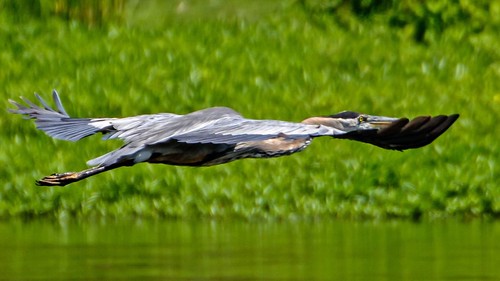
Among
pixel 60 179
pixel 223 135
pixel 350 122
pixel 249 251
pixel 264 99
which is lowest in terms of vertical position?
pixel 249 251

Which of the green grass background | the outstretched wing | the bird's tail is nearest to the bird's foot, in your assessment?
the bird's tail

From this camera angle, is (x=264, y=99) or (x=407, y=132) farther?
(x=264, y=99)

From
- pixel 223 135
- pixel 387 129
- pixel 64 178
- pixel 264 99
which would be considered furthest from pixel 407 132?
pixel 264 99

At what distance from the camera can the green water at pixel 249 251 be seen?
9.88 m

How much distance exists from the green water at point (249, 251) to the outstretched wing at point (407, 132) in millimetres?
1073

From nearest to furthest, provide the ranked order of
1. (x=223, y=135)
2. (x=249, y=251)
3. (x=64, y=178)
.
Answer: (x=223, y=135) → (x=64, y=178) → (x=249, y=251)

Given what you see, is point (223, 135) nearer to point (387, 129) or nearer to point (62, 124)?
point (387, 129)

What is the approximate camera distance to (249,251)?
10.9 metres

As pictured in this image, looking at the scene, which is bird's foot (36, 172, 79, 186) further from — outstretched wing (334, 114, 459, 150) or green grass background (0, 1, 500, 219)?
green grass background (0, 1, 500, 219)

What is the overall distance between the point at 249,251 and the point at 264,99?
173 inches

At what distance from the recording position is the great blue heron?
26.8 feet

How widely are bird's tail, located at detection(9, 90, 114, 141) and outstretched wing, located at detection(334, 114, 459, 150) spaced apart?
151 cm

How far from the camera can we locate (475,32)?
1694cm

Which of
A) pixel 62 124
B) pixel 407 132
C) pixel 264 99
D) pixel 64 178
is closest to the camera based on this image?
pixel 407 132
